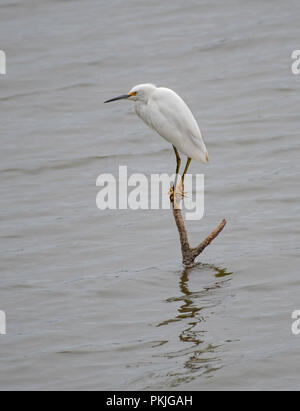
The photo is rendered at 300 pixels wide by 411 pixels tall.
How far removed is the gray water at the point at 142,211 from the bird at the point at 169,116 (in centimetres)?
128

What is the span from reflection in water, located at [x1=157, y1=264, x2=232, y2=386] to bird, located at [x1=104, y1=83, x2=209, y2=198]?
1201mm

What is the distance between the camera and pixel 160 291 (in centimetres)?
802

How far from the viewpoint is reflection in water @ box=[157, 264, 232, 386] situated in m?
6.36

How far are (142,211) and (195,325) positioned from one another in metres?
3.85

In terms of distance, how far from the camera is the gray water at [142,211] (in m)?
6.71

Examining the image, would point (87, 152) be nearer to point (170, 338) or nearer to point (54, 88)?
point (54, 88)

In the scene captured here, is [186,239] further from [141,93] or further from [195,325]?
[141,93]

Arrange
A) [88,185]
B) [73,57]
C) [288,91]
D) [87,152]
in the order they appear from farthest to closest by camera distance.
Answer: [73,57] < [288,91] < [87,152] < [88,185]

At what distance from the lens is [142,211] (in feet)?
35.4

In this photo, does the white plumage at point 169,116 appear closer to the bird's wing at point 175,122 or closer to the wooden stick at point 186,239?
the bird's wing at point 175,122

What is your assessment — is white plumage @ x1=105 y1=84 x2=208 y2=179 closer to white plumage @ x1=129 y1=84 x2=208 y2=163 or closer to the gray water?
white plumage @ x1=129 y1=84 x2=208 y2=163

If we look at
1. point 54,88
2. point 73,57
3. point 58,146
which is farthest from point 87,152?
point 73,57

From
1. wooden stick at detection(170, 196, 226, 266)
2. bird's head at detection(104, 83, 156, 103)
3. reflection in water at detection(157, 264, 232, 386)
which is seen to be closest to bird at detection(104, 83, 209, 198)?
bird's head at detection(104, 83, 156, 103)

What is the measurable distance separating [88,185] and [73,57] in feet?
21.1
